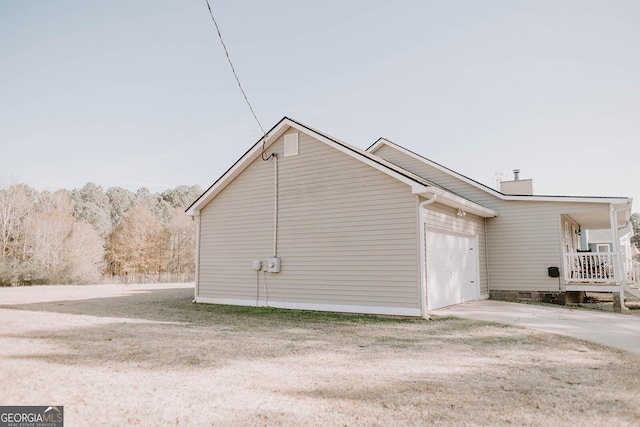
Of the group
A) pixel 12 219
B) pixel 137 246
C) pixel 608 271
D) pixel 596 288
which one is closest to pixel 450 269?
pixel 596 288

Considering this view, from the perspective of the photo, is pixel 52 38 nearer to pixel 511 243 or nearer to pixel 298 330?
pixel 298 330

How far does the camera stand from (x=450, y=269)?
37.3 feet

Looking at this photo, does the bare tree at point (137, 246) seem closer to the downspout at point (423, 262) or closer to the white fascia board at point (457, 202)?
the white fascia board at point (457, 202)

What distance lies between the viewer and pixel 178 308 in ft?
37.8

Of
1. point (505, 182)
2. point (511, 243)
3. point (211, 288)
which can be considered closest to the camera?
point (211, 288)

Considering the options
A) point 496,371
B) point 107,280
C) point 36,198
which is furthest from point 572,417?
point 36,198

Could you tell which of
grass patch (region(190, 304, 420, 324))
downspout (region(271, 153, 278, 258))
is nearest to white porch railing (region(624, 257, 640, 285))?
grass patch (region(190, 304, 420, 324))

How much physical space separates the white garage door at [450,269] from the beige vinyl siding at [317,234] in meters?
1.09

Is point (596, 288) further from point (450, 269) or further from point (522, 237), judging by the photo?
point (450, 269)

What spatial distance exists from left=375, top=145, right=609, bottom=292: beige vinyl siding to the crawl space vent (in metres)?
6.27

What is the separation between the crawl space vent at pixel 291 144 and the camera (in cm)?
1166

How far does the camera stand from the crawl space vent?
38.3 feet

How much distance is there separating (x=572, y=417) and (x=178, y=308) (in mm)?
10479

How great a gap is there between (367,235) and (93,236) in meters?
30.6
